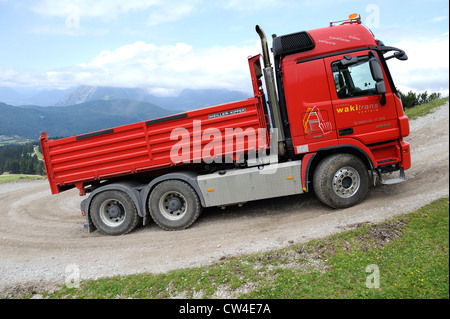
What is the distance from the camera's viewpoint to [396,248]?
452cm

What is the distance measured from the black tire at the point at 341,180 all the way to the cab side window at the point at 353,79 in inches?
55.9

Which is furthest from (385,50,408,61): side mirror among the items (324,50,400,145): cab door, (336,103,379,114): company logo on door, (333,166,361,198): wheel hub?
(333,166,361,198): wheel hub

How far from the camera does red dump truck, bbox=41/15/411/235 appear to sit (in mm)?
6410

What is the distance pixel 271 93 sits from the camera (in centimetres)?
668

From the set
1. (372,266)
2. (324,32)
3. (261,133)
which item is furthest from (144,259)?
(324,32)

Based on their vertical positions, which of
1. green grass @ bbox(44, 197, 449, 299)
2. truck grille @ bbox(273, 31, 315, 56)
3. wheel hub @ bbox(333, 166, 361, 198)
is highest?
truck grille @ bbox(273, 31, 315, 56)

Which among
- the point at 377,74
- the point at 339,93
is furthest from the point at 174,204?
the point at 377,74

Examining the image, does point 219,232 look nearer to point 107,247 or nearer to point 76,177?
point 107,247

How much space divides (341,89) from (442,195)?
3055mm

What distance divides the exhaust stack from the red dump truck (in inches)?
0.9

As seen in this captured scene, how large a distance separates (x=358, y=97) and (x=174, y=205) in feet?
16.2

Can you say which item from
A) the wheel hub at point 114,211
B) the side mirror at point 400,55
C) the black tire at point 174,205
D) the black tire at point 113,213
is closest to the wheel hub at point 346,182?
the side mirror at point 400,55

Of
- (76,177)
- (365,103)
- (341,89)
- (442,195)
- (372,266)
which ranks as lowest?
(372,266)

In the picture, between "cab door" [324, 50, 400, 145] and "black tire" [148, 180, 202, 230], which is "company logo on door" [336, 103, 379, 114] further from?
"black tire" [148, 180, 202, 230]
